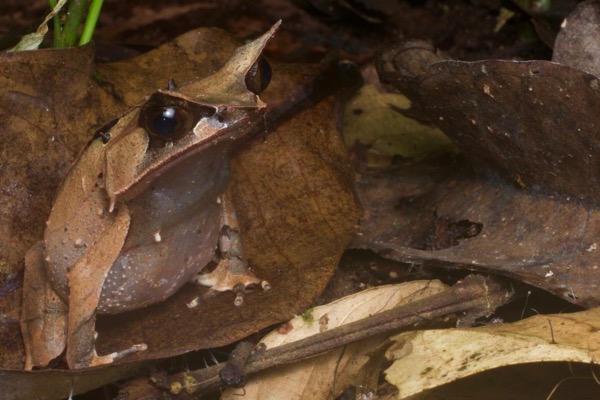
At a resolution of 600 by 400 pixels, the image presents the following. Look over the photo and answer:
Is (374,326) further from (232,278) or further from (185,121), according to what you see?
(185,121)

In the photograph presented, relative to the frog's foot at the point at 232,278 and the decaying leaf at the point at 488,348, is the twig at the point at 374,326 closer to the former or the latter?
the decaying leaf at the point at 488,348

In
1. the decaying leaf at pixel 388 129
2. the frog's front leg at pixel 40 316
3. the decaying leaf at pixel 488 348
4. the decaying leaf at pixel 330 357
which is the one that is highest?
the decaying leaf at pixel 488 348

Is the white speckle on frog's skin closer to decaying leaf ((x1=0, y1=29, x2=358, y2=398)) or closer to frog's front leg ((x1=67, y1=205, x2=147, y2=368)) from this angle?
decaying leaf ((x1=0, y1=29, x2=358, y2=398))

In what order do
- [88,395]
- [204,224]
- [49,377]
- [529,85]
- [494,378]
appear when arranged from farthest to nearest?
1. [204,224]
2. [88,395]
3. [49,377]
4. [529,85]
5. [494,378]

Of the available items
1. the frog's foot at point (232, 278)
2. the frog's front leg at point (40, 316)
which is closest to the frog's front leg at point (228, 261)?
the frog's foot at point (232, 278)

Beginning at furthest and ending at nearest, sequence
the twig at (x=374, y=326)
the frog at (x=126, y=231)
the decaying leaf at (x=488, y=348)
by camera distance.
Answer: the frog at (x=126, y=231) → the twig at (x=374, y=326) → the decaying leaf at (x=488, y=348)

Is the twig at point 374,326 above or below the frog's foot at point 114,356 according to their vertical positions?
above

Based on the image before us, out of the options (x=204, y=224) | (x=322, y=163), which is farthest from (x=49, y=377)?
(x=322, y=163)

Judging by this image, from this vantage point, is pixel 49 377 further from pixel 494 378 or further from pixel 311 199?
pixel 494 378
